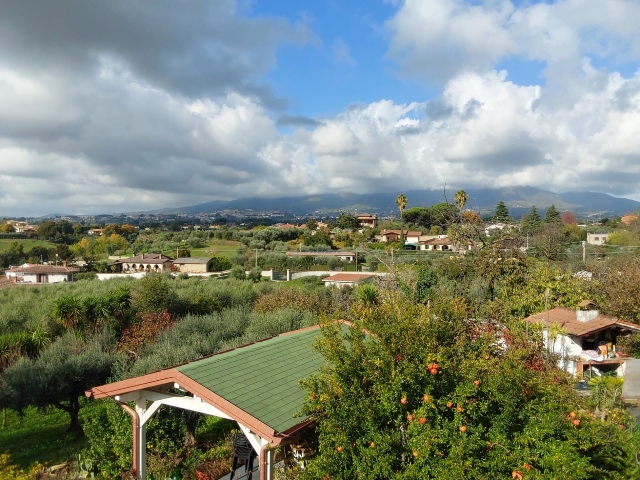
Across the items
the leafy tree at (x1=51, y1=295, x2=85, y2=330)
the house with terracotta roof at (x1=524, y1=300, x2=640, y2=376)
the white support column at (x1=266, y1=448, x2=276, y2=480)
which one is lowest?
the house with terracotta roof at (x1=524, y1=300, x2=640, y2=376)

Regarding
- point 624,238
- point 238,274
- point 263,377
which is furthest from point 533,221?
point 263,377

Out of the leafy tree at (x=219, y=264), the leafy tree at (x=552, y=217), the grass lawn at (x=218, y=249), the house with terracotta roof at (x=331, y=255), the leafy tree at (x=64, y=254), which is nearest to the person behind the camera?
the leafy tree at (x=219, y=264)

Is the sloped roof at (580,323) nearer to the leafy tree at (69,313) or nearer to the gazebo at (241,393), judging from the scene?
the gazebo at (241,393)

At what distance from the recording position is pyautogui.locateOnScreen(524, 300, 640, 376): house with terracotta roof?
15.8 metres

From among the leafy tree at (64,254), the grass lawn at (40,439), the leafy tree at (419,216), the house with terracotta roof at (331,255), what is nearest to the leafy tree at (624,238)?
the house with terracotta roof at (331,255)

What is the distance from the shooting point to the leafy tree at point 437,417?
4875mm

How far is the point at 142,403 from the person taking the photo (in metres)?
7.66

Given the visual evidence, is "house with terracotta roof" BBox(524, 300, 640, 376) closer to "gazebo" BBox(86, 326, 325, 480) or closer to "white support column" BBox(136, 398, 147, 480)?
"gazebo" BBox(86, 326, 325, 480)

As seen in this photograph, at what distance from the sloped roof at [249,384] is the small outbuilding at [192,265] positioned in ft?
152

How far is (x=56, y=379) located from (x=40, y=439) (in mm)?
1885

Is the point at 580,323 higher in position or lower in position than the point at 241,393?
lower

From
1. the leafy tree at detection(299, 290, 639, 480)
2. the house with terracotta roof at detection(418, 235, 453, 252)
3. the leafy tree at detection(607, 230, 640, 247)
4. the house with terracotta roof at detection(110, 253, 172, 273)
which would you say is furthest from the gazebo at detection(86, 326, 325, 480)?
the house with terracotta roof at detection(418, 235, 453, 252)

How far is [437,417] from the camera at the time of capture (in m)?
5.16

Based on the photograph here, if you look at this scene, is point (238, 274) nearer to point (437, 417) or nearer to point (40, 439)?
point (40, 439)
